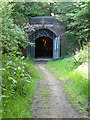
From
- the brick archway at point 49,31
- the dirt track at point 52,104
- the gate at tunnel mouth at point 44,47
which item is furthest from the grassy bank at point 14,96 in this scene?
the gate at tunnel mouth at point 44,47

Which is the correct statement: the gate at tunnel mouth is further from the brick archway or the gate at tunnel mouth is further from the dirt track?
the dirt track

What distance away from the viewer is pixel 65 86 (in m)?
4.30

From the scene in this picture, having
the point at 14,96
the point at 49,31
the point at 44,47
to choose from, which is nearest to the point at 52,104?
the point at 14,96

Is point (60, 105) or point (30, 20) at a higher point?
point (30, 20)

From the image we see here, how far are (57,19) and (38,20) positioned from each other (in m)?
1.53

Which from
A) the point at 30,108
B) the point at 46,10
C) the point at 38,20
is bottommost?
the point at 30,108

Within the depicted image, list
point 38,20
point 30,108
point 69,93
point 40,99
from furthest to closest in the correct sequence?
point 38,20 < point 69,93 < point 40,99 < point 30,108

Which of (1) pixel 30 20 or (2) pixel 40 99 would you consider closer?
(2) pixel 40 99

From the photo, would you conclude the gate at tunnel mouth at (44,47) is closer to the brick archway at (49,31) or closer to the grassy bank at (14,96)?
the brick archway at (49,31)

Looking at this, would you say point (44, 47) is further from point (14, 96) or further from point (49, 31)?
point (14, 96)

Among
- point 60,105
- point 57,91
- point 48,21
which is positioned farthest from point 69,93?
point 48,21

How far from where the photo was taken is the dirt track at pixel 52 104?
261 cm

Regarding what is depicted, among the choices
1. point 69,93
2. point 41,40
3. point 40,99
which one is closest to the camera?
point 40,99

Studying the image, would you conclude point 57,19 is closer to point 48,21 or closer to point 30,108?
Result: point 48,21
